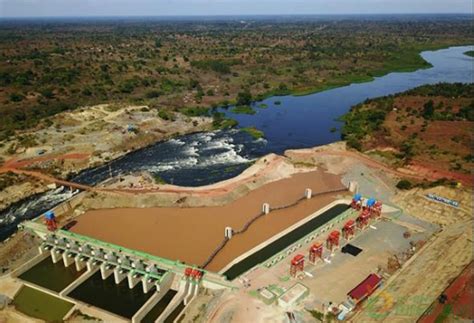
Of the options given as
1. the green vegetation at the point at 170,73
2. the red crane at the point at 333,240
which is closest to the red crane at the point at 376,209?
the red crane at the point at 333,240

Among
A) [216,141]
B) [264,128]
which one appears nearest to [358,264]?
[216,141]

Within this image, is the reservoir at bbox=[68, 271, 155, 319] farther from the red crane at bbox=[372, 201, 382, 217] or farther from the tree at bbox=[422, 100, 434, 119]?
the tree at bbox=[422, 100, 434, 119]

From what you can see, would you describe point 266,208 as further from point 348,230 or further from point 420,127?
point 420,127

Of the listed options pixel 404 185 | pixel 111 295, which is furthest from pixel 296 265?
pixel 404 185

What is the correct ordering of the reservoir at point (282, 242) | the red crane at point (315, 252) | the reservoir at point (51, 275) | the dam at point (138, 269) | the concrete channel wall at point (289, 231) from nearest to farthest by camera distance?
the dam at point (138, 269) < the reservoir at point (51, 275) < the red crane at point (315, 252) < the concrete channel wall at point (289, 231) < the reservoir at point (282, 242)

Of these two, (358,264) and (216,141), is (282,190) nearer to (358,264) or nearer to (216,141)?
(358,264)

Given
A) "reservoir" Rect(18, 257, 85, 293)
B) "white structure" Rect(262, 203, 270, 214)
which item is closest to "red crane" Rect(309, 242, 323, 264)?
"white structure" Rect(262, 203, 270, 214)

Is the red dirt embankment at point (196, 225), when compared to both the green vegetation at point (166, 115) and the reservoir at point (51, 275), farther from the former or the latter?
the green vegetation at point (166, 115)

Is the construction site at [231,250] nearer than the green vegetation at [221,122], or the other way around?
the construction site at [231,250]
